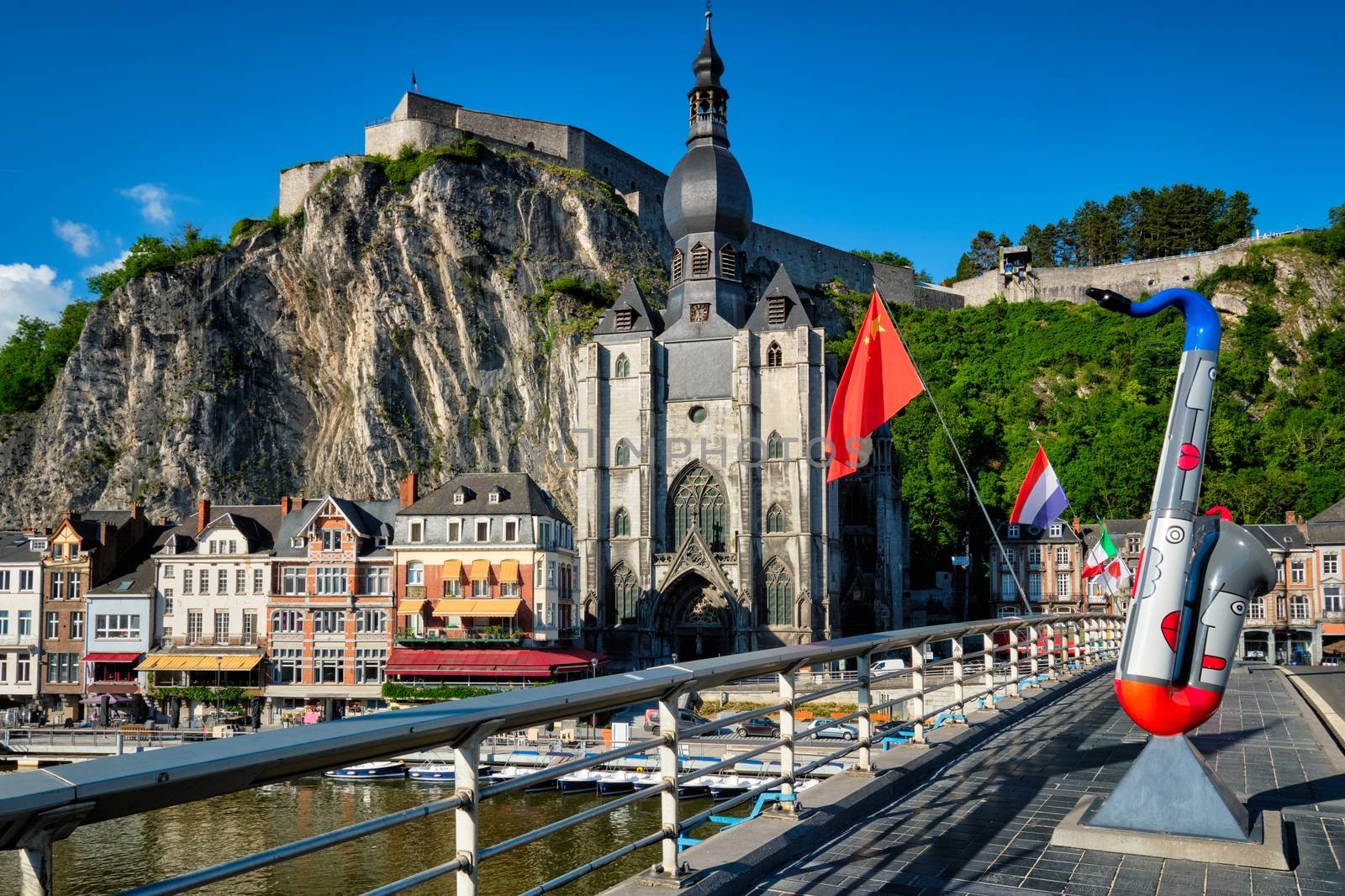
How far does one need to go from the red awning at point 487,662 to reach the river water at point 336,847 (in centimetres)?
741

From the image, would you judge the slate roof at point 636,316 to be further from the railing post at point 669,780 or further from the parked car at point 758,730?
the railing post at point 669,780

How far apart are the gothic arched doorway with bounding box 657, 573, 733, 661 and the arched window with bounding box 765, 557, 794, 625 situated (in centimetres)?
201

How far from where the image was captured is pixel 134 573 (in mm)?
43906

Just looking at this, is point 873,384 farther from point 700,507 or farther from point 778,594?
point 700,507

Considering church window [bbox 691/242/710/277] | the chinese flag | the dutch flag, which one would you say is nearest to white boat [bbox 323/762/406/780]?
the dutch flag

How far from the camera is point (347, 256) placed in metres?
67.8

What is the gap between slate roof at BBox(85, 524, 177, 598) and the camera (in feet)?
141

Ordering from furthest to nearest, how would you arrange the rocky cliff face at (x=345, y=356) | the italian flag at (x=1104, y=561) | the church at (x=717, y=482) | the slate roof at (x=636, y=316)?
the rocky cliff face at (x=345, y=356) → the slate roof at (x=636, y=316) → the church at (x=717, y=482) → the italian flag at (x=1104, y=561)

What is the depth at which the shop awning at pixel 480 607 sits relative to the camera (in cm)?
3978

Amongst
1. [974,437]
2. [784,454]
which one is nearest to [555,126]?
[974,437]

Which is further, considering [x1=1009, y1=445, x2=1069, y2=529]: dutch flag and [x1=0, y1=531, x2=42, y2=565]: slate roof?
[x1=0, y1=531, x2=42, y2=565]: slate roof

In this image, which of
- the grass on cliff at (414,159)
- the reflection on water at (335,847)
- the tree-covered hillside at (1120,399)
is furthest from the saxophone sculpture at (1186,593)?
the grass on cliff at (414,159)

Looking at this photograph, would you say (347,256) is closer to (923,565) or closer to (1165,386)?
(923,565)

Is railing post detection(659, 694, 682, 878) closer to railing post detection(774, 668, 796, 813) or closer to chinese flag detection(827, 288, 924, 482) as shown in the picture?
railing post detection(774, 668, 796, 813)
